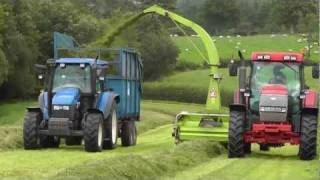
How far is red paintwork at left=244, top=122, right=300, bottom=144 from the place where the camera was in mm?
16969

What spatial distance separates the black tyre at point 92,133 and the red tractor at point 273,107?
10.6ft

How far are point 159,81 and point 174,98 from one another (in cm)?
633

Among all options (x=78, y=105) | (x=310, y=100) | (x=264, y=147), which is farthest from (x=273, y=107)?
(x=78, y=105)

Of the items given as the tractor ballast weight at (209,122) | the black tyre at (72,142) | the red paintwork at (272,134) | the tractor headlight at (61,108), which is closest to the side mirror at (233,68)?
the red paintwork at (272,134)

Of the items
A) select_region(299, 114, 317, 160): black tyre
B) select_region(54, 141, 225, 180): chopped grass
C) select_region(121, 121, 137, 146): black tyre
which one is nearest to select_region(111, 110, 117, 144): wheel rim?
select_region(121, 121, 137, 146): black tyre

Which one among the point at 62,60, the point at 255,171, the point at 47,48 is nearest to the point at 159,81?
the point at 47,48

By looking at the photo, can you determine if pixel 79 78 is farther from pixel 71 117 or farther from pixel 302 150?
pixel 302 150

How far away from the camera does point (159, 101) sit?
57531mm

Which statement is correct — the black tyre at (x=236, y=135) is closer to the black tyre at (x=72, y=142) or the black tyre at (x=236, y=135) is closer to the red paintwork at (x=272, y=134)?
the red paintwork at (x=272, y=134)

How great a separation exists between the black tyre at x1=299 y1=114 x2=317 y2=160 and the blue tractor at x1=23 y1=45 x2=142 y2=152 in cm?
495

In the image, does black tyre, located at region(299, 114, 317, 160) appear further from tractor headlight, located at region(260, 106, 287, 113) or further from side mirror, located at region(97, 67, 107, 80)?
side mirror, located at region(97, 67, 107, 80)

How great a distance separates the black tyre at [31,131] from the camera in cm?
1773

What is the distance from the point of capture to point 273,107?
17031mm

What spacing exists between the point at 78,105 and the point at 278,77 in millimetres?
5158
